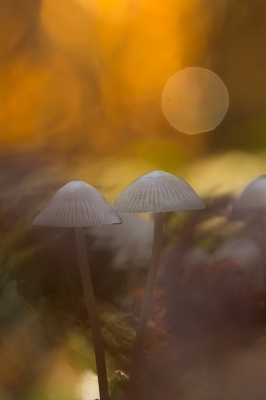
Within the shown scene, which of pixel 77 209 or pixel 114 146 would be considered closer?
pixel 77 209

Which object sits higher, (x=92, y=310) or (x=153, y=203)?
(x=153, y=203)

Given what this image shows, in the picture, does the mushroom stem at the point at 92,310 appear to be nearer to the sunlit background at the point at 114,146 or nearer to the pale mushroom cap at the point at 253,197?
the sunlit background at the point at 114,146

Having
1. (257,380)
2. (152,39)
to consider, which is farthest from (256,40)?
(257,380)

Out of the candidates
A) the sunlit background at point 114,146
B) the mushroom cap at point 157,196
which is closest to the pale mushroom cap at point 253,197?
the sunlit background at point 114,146

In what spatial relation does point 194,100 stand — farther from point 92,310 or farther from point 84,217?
point 92,310

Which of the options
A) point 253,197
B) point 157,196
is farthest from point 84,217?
point 253,197

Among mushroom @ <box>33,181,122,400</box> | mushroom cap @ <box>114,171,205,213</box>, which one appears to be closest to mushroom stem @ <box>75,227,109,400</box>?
mushroom @ <box>33,181,122,400</box>
